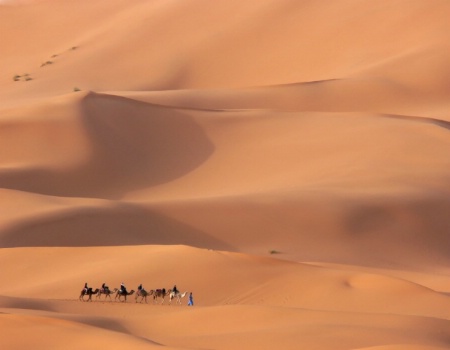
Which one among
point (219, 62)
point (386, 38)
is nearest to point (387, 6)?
point (386, 38)

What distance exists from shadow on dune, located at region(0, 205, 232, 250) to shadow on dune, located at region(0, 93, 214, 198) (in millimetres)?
3936

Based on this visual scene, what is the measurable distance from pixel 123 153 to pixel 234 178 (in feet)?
11.7

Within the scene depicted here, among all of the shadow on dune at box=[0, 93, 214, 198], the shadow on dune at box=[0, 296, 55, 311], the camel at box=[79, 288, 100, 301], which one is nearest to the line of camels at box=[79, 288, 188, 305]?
the camel at box=[79, 288, 100, 301]

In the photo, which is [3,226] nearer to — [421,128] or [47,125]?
[47,125]

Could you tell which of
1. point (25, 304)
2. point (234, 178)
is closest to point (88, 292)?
point (25, 304)

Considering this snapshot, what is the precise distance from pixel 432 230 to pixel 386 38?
2079 centimetres

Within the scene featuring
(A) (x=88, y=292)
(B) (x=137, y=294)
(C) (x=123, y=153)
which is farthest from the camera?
(C) (x=123, y=153)

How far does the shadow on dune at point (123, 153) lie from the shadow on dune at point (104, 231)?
3.94 metres

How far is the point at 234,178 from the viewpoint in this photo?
3077 centimetres

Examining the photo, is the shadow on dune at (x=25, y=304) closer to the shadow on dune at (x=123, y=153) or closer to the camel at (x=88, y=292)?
the camel at (x=88, y=292)

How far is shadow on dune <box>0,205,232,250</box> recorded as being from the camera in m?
25.0

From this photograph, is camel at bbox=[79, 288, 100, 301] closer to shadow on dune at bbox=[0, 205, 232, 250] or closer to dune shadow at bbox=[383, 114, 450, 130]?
shadow on dune at bbox=[0, 205, 232, 250]

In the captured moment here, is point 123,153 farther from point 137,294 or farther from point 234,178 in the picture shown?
point 137,294

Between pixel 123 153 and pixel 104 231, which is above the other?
pixel 123 153
